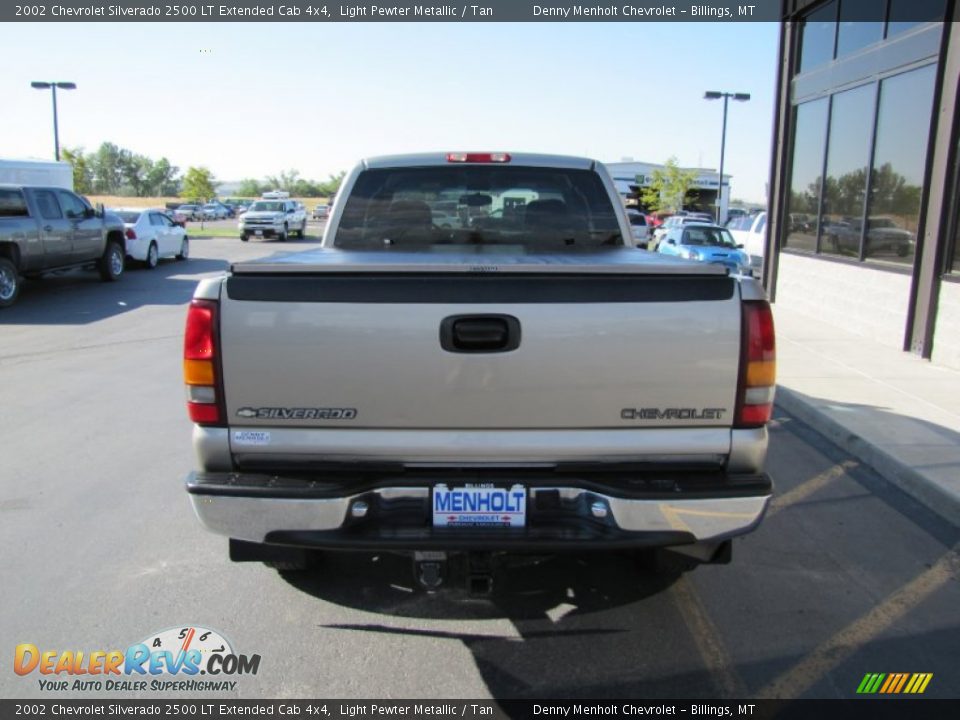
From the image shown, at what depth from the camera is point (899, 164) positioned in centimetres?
999

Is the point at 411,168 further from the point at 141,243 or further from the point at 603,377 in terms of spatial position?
the point at 141,243

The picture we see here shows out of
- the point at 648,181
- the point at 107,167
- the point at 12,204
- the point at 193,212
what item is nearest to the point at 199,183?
the point at 193,212

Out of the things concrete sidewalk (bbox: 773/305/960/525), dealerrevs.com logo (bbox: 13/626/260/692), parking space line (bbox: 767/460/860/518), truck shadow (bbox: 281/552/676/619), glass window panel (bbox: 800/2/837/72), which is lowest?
dealerrevs.com logo (bbox: 13/626/260/692)

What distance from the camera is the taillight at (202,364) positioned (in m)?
2.74

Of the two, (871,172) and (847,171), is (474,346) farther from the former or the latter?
(847,171)

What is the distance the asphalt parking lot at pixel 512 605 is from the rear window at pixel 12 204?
9582mm

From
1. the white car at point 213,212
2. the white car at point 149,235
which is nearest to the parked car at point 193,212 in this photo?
the white car at point 213,212

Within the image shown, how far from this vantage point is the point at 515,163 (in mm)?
4867

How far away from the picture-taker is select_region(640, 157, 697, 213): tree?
49000 mm

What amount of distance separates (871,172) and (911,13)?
6.90 feet

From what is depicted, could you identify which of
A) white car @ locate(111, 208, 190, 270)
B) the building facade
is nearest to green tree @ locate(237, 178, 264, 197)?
the building facade

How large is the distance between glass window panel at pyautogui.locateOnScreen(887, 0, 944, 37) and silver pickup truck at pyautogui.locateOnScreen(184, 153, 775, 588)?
8637 mm

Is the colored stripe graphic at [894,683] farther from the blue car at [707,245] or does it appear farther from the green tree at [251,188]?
the green tree at [251,188]

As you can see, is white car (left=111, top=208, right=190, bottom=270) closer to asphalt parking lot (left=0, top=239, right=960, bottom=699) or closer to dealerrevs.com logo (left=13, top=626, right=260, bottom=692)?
asphalt parking lot (left=0, top=239, right=960, bottom=699)
